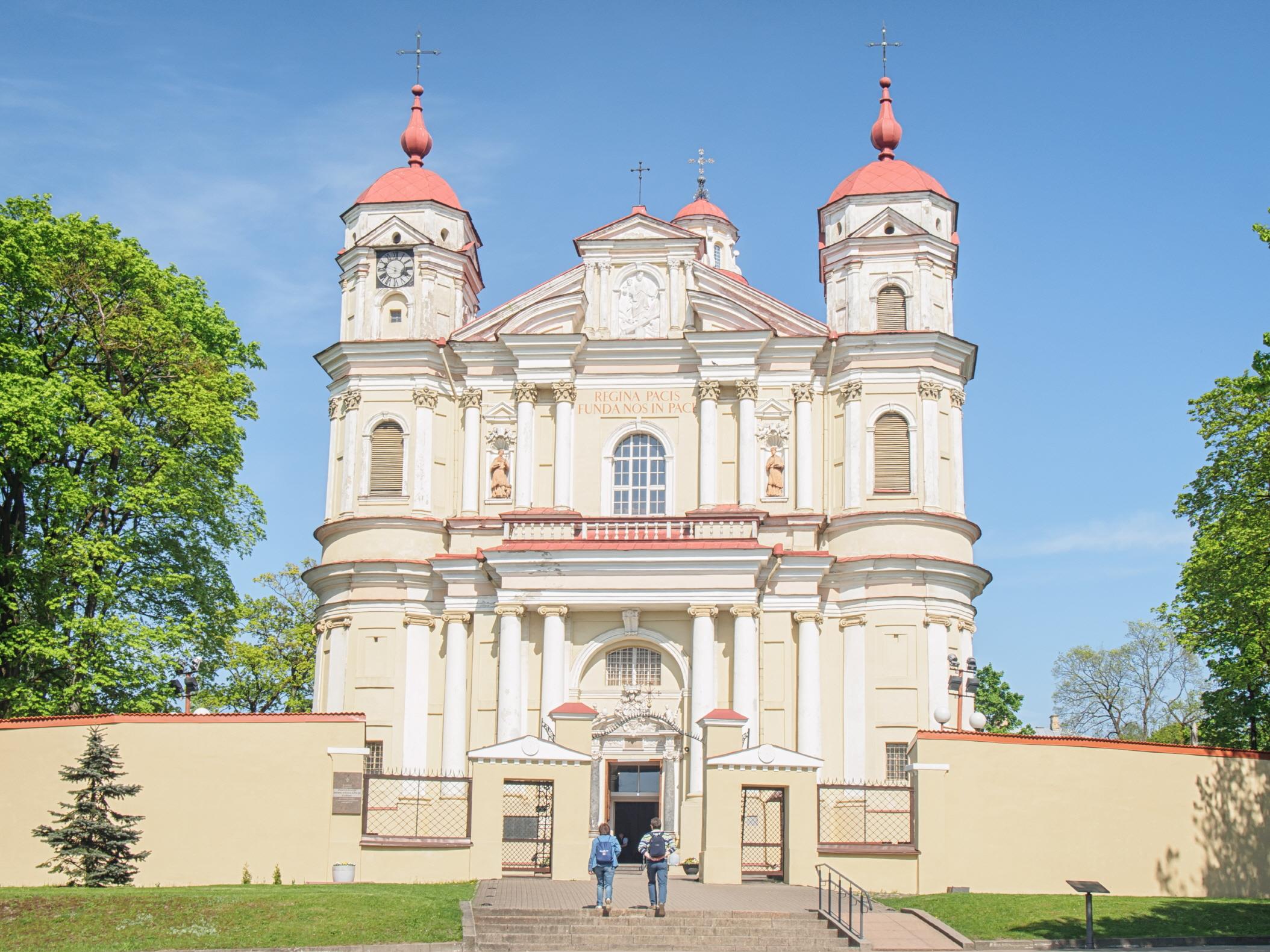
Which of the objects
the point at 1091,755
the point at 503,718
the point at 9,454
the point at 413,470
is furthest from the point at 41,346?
the point at 1091,755

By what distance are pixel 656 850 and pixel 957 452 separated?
19.8m

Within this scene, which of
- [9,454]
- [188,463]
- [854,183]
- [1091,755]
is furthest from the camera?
[854,183]

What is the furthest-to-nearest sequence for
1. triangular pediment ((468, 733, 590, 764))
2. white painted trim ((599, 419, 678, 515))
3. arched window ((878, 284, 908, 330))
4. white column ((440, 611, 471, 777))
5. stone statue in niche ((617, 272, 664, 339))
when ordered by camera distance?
arched window ((878, 284, 908, 330))
stone statue in niche ((617, 272, 664, 339))
white painted trim ((599, 419, 678, 515))
white column ((440, 611, 471, 777))
triangular pediment ((468, 733, 590, 764))

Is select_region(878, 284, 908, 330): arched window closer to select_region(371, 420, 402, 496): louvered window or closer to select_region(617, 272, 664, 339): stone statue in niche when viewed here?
select_region(617, 272, 664, 339): stone statue in niche

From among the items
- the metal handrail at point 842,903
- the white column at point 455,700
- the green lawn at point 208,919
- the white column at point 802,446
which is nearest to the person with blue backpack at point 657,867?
the metal handrail at point 842,903

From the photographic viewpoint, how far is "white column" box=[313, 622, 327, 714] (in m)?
39.7

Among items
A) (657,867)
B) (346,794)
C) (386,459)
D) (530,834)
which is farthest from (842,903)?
(386,459)

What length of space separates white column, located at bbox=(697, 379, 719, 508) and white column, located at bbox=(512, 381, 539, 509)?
4233mm

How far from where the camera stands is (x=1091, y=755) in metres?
28.6

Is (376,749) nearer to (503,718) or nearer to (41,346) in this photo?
(503,718)

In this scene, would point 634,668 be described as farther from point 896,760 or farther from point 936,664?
point 936,664

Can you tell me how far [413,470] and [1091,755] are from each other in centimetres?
1926

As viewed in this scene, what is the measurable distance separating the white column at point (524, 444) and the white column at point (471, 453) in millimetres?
1031

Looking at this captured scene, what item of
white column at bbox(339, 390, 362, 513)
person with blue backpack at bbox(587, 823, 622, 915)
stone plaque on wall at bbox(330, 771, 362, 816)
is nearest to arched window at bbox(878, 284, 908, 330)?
white column at bbox(339, 390, 362, 513)
